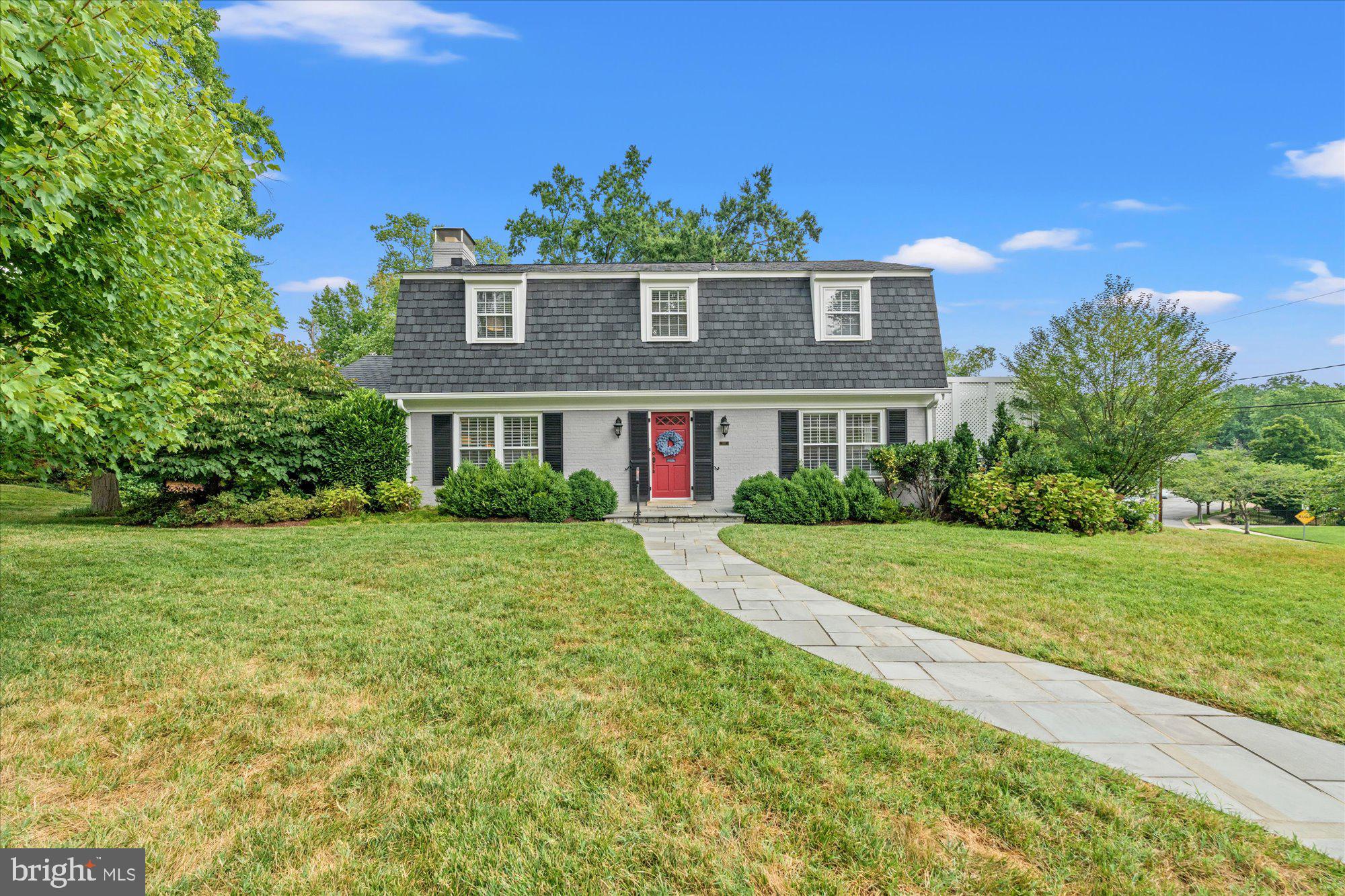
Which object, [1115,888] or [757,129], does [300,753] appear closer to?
[1115,888]

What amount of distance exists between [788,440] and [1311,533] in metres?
26.0

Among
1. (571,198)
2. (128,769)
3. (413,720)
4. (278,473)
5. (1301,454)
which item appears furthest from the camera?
(1301,454)

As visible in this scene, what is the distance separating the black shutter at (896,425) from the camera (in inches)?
481

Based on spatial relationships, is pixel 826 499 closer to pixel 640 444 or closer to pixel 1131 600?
pixel 640 444

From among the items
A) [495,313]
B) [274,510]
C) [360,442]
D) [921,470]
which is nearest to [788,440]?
[921,470]

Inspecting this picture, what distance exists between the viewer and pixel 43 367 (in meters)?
2.88

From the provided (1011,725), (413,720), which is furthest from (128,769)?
(1011,725)

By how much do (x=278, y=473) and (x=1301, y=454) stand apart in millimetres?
59538

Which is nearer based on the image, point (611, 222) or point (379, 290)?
point (611, 222)

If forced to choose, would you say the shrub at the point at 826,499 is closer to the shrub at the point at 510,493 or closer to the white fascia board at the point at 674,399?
the white fascia board at the point at 674,399

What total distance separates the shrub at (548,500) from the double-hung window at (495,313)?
3.74 m

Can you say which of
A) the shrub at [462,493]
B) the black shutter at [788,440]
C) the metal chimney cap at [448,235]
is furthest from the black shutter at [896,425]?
the metal chimney cap at [448,235]

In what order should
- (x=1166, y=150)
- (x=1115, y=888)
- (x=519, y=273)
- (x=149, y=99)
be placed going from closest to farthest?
(x=1115, y=888)
(x=149, y=99)
(x=519, y=273)
(x=1166, y=150)

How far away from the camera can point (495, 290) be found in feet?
41.2
